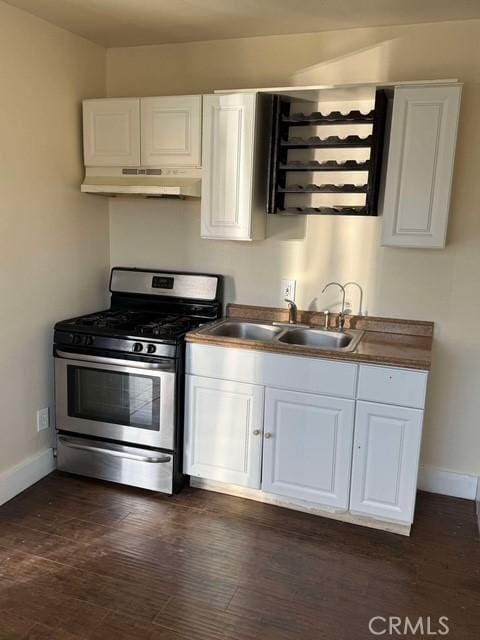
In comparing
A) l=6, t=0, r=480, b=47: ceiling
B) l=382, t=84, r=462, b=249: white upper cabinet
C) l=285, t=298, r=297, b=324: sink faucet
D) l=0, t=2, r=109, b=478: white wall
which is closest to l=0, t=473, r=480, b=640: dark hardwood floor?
l=0, t=2, r=109, b=478: white wall

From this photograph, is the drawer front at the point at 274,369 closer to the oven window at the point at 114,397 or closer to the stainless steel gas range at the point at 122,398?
the stainless steel gas range at the point at 122,398

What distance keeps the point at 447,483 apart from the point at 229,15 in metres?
2.71

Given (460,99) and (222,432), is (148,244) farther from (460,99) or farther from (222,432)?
(460,99)

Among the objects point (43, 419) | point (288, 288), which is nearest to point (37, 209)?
point (43, 419)

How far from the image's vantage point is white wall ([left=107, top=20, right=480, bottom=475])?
2.68 meters

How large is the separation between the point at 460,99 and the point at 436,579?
215 centimetres

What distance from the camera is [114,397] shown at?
287cm

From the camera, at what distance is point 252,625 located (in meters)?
1.98

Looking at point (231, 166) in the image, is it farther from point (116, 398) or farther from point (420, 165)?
point (116, 398)

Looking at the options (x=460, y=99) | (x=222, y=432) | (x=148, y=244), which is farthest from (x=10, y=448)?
(x=460, y=99)

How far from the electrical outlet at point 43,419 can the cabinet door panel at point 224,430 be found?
833mm

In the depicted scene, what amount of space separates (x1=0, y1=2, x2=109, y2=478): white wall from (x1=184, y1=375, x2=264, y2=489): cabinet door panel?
88 cm

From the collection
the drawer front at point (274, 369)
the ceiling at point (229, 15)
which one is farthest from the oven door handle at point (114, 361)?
the ceiling at point (229, 15)

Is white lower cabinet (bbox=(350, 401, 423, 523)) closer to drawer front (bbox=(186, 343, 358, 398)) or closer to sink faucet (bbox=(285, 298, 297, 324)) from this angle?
drawer front (bbox=(186, 343, 358, 398))
